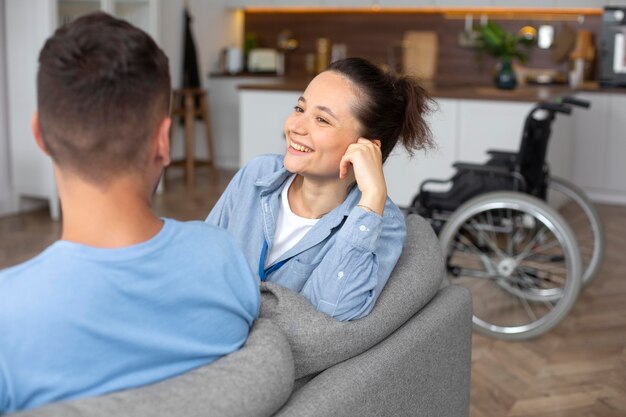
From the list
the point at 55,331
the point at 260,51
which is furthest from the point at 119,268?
the point at 260,51

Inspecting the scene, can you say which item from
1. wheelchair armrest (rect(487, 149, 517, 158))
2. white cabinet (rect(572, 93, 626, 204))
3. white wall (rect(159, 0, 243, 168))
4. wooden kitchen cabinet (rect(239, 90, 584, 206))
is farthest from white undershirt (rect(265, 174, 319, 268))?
white wall (rect(159, 0, 243, 168))

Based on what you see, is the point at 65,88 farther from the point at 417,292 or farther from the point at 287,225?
the point at 287,225

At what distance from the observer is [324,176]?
1.88m

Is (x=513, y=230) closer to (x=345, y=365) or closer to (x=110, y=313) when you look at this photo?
(x=345, y=365)

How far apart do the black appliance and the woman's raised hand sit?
5.22 m

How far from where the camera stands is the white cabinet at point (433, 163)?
5363 millimetres

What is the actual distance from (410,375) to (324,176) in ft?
1.68

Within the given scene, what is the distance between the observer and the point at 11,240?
16.4 feet

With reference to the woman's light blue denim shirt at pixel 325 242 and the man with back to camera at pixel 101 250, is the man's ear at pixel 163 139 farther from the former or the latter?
the woman's light blue denim shirt at pixel 325 242

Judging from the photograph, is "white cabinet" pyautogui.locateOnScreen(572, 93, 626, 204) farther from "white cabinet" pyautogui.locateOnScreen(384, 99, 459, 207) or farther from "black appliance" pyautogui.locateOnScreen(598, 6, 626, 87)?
"white cabinet" pyautogui.locateOnScreen(384, 99, 459, 207)

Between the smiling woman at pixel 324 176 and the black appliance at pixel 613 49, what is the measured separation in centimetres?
499

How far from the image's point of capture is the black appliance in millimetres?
6531

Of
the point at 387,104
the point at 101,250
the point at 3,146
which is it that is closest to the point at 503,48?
the point at 3,146

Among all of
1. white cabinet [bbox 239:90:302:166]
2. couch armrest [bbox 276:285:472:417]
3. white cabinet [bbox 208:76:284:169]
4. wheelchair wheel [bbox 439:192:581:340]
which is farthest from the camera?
white cabinet [bbox 208:76:284:169]
